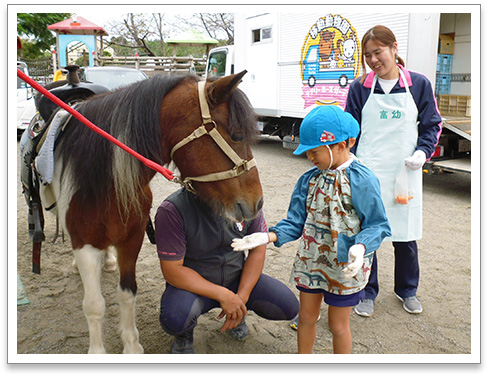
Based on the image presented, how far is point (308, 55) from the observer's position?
7754mm

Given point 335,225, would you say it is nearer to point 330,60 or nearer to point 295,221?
point 295,221

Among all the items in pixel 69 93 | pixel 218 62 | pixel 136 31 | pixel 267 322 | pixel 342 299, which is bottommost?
pixel 267 322

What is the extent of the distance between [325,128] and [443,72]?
265 inches

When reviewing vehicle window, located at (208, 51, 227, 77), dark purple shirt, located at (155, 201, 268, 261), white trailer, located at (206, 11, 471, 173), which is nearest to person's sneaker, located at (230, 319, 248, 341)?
dark purple shirt, located at (155, 201, 268, 261)

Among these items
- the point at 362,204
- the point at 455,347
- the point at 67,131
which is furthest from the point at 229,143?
the point at 455,347

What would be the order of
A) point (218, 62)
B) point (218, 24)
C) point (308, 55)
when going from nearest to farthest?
point (308, 55) → point (218, 62) → point (218, 24)

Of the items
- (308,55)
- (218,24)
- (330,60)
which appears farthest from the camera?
(218,24)

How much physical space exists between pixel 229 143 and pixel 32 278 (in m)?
2.60

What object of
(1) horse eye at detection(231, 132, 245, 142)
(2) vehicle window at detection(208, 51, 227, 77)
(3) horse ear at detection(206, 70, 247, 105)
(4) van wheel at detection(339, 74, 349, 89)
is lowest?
(1) horse eye at detection(231, 132, 245, 142)

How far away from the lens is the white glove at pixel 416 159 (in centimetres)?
243

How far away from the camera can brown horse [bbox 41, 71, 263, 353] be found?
1701mm

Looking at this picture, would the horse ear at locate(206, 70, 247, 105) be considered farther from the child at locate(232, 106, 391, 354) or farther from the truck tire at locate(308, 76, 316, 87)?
the truck tire at locate(308, 76, 316, 87)

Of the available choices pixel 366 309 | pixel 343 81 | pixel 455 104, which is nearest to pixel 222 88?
pixel 366 309
